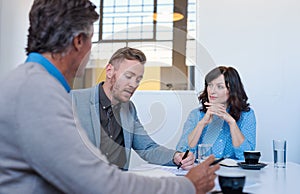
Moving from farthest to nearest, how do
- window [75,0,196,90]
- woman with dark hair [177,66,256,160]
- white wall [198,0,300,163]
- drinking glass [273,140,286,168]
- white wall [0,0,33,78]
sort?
white wall [0,0,33,78] → white wall [198,0,300,163] → window [75,0,196,90] → woman with dark hair [177,66,256,160] → drinking glass [273,140,286,168]

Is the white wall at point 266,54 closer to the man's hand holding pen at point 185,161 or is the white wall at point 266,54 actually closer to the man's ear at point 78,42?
the man's hand holding pen at point 185,161

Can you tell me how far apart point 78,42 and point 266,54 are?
6.85 feet

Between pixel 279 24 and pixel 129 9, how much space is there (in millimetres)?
1168

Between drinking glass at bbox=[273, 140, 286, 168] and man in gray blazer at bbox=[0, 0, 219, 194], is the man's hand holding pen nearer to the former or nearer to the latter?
drinking glass at bbox=[273, 140, 286, 168]

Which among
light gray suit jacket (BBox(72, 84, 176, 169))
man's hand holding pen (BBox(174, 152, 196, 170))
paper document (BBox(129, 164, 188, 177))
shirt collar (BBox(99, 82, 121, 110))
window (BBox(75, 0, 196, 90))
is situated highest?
window (BBox(75, 0, 196, 90))

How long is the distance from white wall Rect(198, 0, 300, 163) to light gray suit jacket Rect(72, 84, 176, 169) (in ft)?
3.76

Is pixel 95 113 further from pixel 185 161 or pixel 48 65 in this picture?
pixel 48 65

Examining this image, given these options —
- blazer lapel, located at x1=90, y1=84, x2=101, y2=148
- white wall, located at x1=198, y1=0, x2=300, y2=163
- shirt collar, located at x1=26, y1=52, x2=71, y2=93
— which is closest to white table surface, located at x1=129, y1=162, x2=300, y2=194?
blazer lapel, located at x1=90, y1=84, x2=101, y2=148

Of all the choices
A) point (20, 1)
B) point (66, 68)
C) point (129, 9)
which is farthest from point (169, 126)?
point (66, 68)

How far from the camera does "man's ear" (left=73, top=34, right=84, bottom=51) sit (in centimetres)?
80

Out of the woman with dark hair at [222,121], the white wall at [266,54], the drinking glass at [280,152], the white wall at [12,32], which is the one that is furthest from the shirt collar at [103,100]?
the white wall at [12,32]

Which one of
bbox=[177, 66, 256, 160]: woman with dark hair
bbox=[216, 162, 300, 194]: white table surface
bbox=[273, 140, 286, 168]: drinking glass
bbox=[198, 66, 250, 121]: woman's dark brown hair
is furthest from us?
bbox=[198, 66, 250, 121]: woman's dark brown hair

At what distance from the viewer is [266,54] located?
2.61m

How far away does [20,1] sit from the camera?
9.52ft
